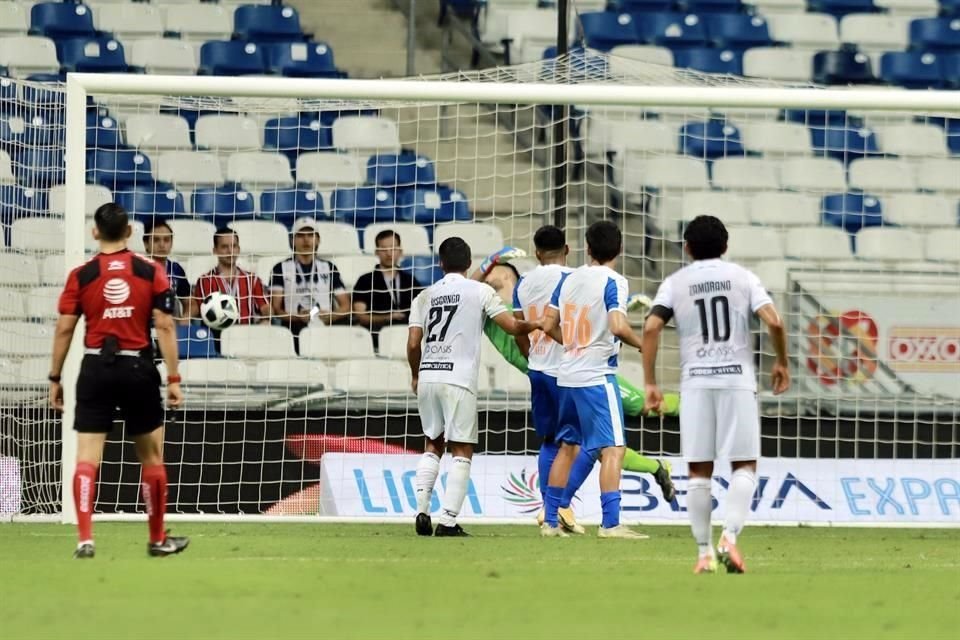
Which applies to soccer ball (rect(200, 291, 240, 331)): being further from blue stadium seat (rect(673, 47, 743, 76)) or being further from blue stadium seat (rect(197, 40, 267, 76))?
blue stadium seat (rect(673, 47, 743, 76))

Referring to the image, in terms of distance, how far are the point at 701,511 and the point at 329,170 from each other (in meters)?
6.98

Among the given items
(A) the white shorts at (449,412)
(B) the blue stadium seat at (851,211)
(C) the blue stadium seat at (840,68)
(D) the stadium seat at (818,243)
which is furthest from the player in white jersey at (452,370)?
(C) the blue stadium seat at (840,68)

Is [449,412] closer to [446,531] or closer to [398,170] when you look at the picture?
[446,531]

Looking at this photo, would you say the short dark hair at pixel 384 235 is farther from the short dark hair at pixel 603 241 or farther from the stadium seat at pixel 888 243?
the stadium seat at pixel 888 243

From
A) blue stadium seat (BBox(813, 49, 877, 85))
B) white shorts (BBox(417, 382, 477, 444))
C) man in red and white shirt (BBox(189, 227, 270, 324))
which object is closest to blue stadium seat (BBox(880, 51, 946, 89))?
blue stadium seat (BBox(813, 49, 877, 85))

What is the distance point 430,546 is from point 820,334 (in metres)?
4.76

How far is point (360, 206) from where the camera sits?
14.2m

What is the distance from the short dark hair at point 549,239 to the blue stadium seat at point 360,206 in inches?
111

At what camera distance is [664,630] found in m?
5.95

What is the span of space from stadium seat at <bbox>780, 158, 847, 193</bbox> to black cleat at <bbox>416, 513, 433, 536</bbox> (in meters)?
5.51

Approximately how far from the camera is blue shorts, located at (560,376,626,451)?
11.0 metres

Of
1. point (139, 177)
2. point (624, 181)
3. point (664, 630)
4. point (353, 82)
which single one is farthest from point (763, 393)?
point (664, 630)

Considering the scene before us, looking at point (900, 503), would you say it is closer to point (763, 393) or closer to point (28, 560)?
point (763, 393)

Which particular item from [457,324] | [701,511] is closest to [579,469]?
[457,324]
